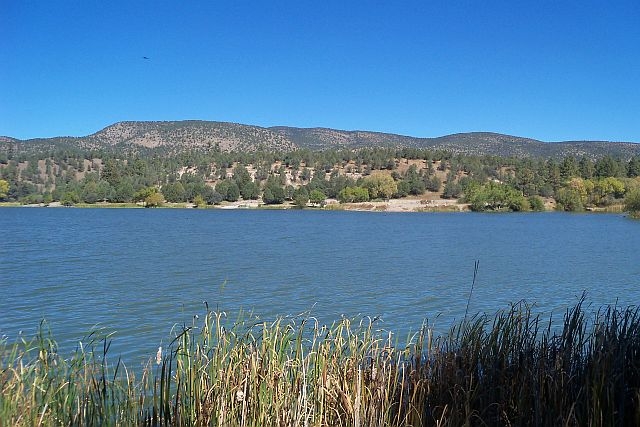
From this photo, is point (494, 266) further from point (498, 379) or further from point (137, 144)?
point (137, 144)

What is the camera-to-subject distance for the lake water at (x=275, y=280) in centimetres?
1457

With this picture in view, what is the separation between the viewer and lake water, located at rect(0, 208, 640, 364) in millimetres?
14570

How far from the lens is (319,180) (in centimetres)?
12369

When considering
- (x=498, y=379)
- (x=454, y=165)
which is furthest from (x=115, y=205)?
(x=498, y=379)

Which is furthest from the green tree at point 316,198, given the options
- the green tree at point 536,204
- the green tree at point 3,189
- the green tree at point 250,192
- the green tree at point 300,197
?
the green tree at point 3,189

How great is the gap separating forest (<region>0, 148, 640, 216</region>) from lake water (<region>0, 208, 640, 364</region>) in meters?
69.7

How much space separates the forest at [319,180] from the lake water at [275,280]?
69.7m

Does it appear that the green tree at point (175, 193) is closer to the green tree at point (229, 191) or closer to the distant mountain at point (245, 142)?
the green tree at point (229, 191)

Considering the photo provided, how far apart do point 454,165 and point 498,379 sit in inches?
5056

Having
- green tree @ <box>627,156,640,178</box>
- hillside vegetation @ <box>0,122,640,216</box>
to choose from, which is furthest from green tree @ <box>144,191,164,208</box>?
green tree @ <box>627,156,640,178</box>

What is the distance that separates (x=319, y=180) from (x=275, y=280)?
103 meters

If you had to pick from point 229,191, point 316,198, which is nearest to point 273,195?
point 316,198

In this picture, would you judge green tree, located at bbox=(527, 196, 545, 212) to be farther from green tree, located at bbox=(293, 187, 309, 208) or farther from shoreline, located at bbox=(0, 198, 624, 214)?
green tree, located at bbox=(293, 187, 309, 208)

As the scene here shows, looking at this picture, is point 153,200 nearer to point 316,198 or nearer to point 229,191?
point 229,191
